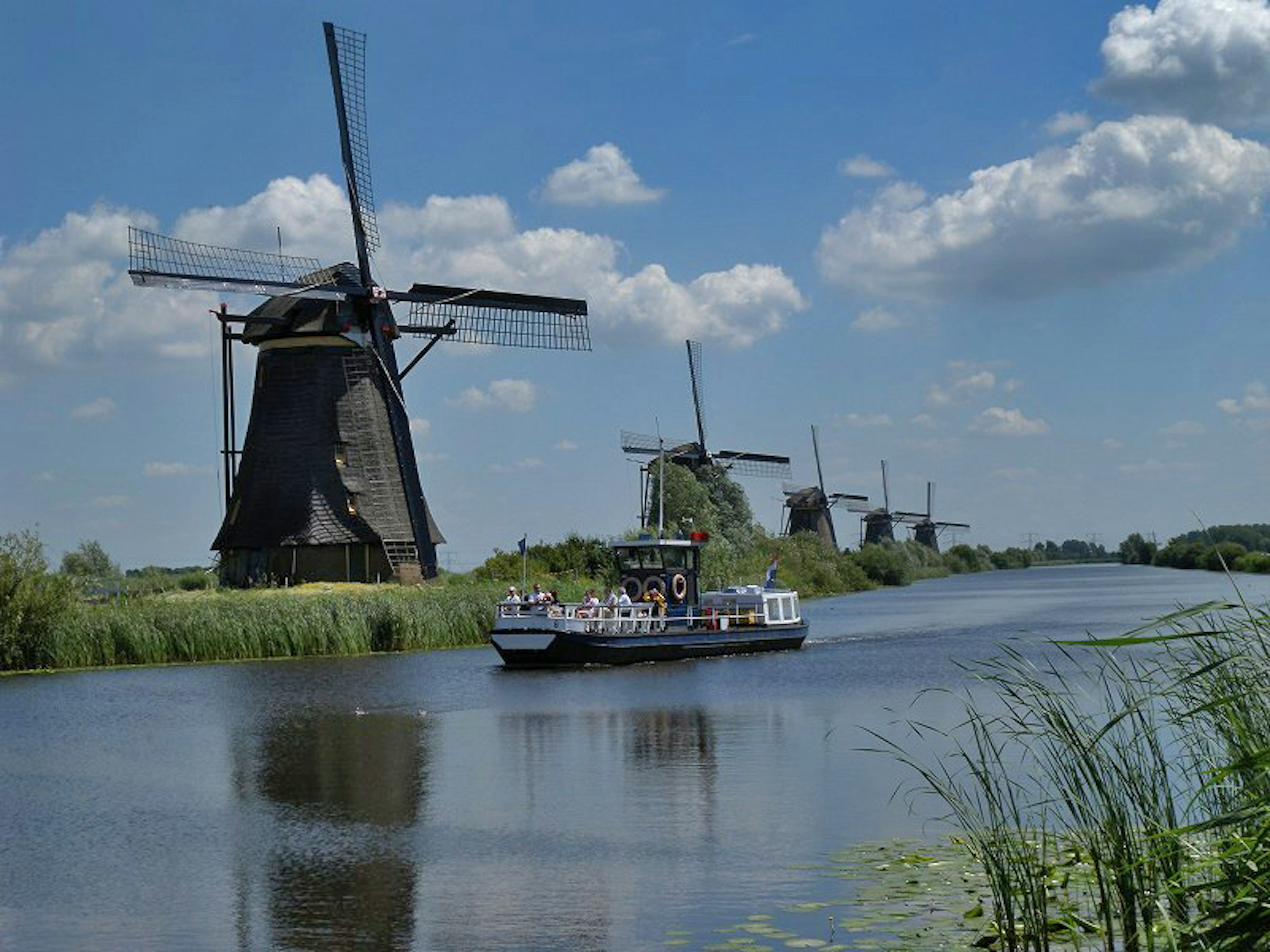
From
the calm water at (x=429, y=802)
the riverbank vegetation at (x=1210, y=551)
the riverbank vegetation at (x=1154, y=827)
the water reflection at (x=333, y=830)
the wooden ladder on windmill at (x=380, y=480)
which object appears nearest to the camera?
the riverbank vegetation at (x=1154, y=827)

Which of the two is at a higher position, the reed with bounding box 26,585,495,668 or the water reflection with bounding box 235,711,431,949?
the reed with bounding box 26,585,495,668

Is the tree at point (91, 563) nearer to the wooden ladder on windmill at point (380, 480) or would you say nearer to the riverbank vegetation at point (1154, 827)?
the wooden ladder on windmill at point (380, 480)

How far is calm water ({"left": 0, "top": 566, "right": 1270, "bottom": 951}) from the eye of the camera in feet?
34.5

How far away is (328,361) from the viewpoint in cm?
4262

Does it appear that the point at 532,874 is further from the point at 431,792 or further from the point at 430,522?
the point at 430,522

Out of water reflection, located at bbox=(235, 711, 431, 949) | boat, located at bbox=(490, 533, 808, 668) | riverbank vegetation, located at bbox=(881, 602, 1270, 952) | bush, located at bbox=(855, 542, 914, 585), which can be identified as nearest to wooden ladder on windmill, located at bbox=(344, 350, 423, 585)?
boat, located at bbox=(490, 533, 808, 668)

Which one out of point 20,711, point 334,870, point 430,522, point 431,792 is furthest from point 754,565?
point 334,870

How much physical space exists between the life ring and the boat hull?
78 centimetres

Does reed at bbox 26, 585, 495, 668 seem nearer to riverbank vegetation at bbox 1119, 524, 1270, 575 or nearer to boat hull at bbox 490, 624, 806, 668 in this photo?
boat hull at bbox 490, 624, 806, 668

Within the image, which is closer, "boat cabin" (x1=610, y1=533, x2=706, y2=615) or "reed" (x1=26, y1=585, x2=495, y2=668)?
"reed" (x1=26, y1=585, x2=495, y2=668)

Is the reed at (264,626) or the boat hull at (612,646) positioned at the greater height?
the reed at (264,626)

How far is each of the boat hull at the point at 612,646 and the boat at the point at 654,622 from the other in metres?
0.02

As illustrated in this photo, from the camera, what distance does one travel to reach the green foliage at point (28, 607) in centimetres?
3131

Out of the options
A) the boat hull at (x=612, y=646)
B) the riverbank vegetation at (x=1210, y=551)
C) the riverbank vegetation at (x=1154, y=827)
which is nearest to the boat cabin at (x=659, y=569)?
the boat hull at (x=612, y=646)
